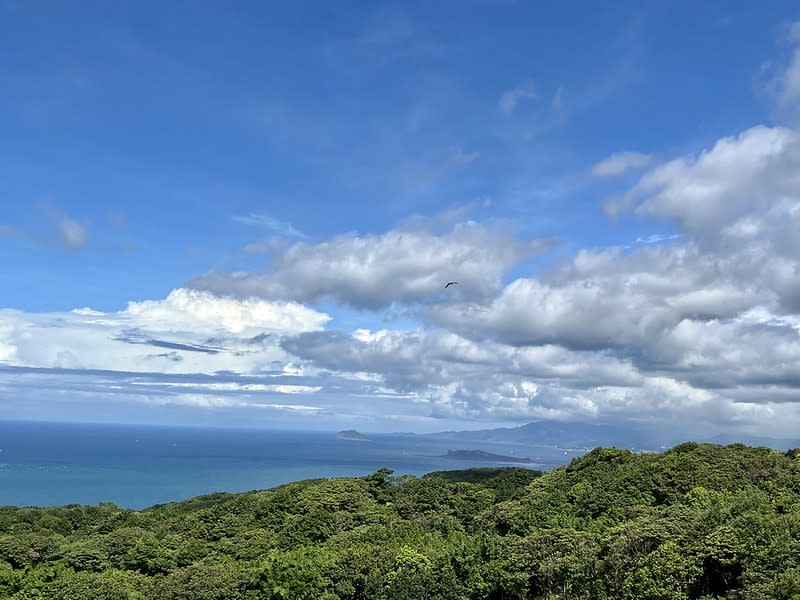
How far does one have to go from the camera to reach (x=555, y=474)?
189 feet

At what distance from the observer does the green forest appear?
92.4ft

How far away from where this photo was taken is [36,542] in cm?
4688

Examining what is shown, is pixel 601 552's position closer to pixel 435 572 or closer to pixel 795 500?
pixel 435 572

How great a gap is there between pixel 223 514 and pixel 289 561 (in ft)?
71.2

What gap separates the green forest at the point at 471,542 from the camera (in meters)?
28.2

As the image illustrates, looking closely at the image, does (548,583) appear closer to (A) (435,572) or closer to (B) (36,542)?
(A) (435,572)

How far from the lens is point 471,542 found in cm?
3662

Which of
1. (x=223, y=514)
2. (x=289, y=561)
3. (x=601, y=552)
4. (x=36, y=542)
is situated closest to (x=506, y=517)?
(x=601, y=552)

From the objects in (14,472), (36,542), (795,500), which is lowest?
(14,472)

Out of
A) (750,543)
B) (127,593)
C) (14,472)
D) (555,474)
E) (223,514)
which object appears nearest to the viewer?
(750,543)

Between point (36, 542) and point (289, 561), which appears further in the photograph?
point (36, 542)

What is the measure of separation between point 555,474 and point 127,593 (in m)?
38.1

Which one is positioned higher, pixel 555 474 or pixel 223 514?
pixel 555 474

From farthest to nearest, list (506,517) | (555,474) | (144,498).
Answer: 1. (144,498)
2. (555,474)
3. (506,517)
